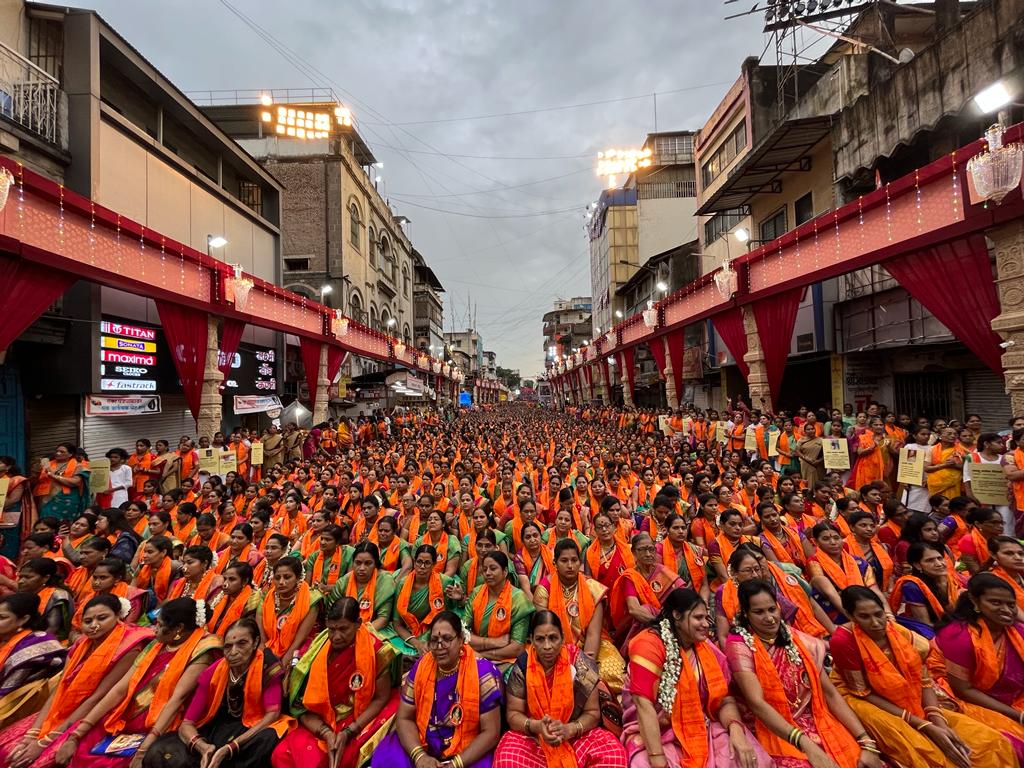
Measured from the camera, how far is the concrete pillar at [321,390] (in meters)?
15.5

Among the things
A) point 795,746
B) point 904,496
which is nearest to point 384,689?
point 795,746

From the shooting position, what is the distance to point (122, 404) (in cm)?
1006

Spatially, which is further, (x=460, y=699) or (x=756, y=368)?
(x=756, y=368)

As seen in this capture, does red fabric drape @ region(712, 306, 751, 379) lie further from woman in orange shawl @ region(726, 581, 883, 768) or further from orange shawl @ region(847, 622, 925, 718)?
woman in orange shawl @ region(726, 581, 883, 768)

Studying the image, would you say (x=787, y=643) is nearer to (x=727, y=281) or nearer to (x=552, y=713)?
(x=552, y=713)

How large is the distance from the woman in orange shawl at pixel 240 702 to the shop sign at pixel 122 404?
29.1ft

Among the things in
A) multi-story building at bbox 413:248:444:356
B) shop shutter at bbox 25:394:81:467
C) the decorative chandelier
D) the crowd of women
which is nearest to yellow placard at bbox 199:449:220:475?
shop shutter at bbox 25:394:81:467

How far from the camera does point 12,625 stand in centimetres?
344

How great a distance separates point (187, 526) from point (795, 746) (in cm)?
694

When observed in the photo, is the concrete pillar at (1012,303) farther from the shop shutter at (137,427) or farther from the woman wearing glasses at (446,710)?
the shop shutter at (137,427)

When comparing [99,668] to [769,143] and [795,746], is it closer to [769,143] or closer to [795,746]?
[795,746]

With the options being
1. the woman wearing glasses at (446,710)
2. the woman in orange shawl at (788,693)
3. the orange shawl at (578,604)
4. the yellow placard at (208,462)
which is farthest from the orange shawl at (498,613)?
the yellow placard at (208,462)

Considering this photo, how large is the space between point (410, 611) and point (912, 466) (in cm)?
678

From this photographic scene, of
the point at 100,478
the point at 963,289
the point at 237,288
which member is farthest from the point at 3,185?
the point at 963,289
